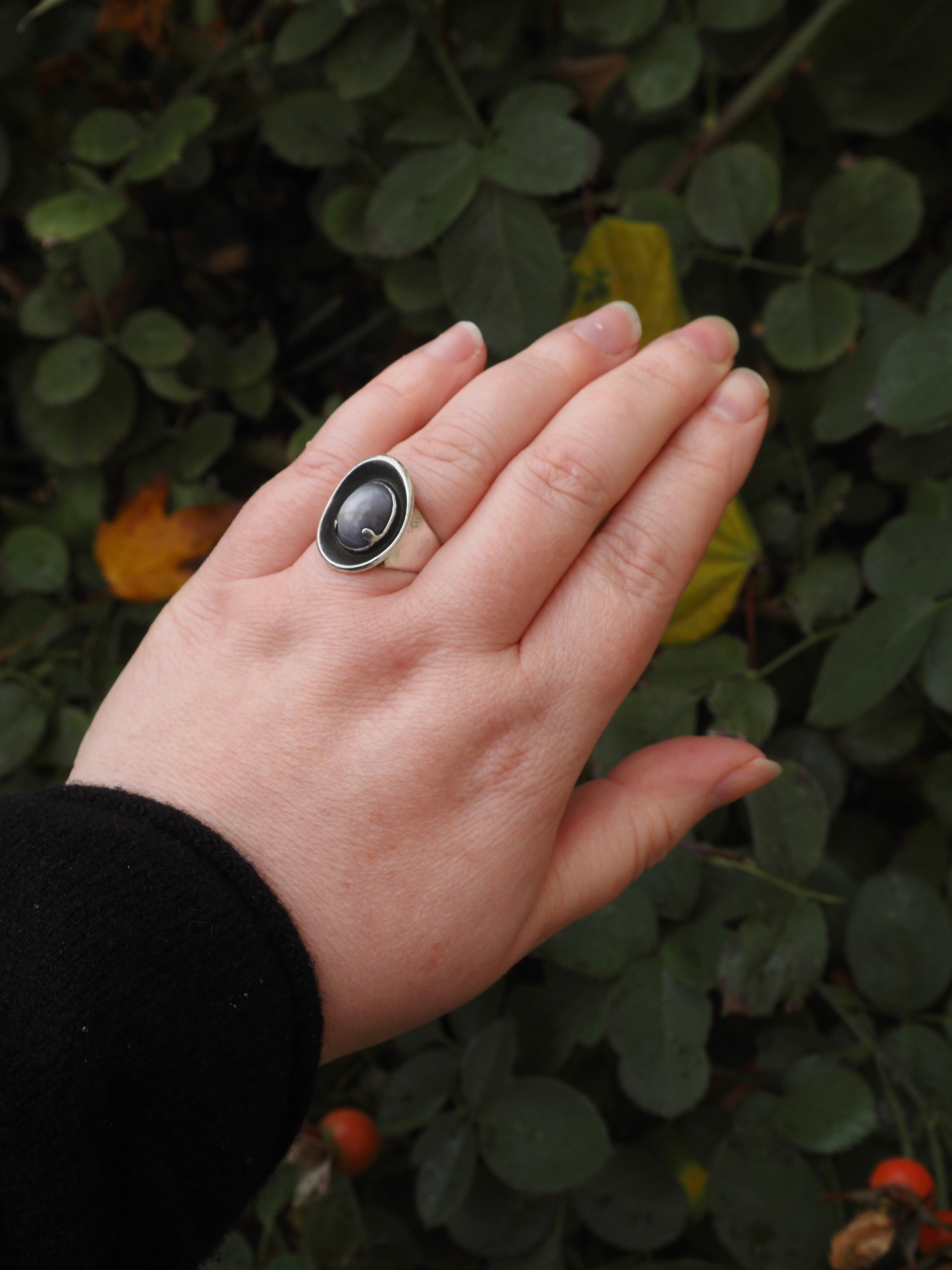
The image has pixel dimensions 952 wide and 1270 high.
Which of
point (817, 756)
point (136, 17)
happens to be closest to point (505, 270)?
point (817, 756)

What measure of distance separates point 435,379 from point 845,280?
0.65m

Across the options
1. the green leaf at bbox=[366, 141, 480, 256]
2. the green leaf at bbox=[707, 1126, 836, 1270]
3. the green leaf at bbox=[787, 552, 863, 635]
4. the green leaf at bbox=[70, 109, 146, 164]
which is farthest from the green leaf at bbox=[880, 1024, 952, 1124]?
the green leaf at bbox=[70, 109, 146, 164]

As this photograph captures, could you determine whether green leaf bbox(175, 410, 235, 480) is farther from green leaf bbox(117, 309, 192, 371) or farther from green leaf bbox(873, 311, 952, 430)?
green leaf bbox(873, 311, 952, 430)

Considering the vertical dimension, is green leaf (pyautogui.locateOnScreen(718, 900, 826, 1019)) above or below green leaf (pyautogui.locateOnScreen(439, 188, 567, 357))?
below

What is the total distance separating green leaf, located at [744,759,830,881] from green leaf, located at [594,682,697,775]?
0.39 ft

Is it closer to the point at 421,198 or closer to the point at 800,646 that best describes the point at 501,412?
the point at 421,198

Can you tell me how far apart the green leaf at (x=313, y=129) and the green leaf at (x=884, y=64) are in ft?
1.90

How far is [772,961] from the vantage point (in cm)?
100

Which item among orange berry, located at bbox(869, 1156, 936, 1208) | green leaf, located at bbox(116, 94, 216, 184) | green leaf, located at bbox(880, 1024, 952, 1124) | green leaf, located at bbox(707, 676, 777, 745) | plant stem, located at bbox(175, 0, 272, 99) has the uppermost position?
plant stem, located at bbox(175, 0, 272, 99)

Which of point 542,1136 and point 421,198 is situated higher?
point 421,198

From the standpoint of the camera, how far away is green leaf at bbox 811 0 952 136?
1.12 metres

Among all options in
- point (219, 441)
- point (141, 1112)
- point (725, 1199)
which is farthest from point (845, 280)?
point (141, 1112)

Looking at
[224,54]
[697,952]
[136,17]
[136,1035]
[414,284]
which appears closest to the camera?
[136,1035]

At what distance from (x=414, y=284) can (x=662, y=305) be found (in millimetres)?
315
